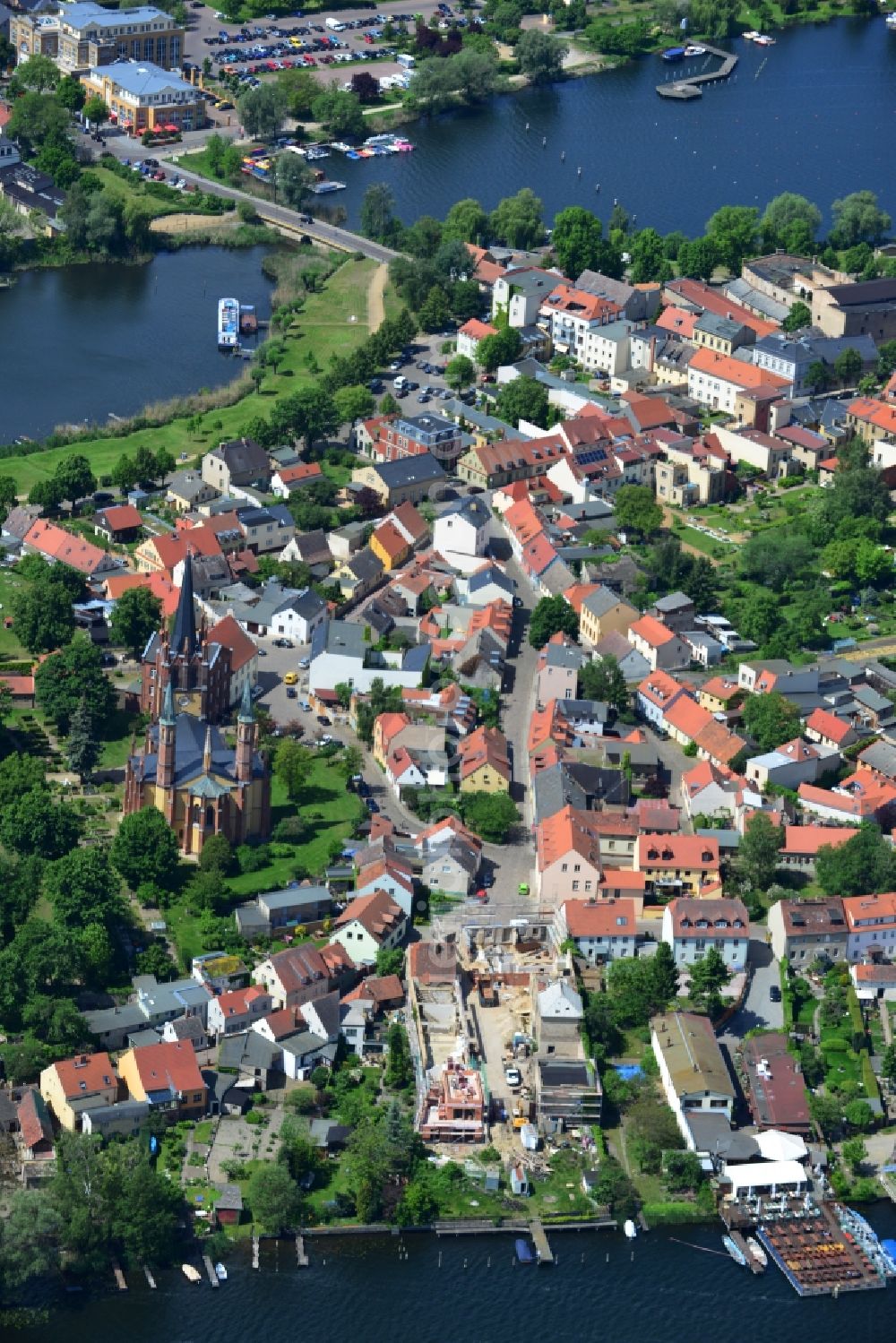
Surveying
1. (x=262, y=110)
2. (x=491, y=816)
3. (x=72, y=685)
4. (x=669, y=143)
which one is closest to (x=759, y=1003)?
(x=491, y=816)

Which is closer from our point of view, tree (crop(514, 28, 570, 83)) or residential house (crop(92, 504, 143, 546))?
residential house (crop(92, 504, 143, 546))

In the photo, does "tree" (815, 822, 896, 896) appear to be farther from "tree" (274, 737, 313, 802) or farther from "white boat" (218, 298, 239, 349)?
"white boat" (218, 298, 239, 349)

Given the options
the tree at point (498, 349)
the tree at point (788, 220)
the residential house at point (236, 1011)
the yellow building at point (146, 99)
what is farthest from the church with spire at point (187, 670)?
the yellow building at point (146, 99)

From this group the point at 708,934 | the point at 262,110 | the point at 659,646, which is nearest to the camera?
the point at 708,934

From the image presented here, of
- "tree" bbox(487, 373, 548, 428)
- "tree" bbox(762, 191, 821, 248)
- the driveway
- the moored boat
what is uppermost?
"tree" bbox(762, 191, 821, 248)

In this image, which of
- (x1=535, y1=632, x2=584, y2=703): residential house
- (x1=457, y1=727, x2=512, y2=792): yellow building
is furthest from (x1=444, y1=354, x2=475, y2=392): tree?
(x1=457, y1=727, x2=512, y2=792): yellow building

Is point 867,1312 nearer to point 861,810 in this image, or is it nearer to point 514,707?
point 861,810

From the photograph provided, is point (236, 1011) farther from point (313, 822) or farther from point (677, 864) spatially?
point (677, 864)
